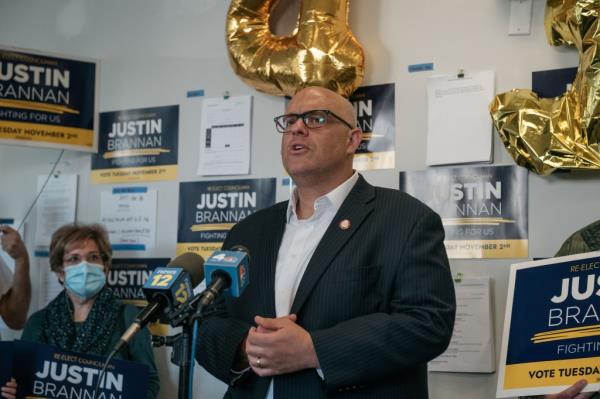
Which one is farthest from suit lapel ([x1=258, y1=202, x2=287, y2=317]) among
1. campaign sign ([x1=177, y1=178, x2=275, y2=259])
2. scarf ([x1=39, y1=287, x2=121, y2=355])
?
scarf ([x1=39, y1=287, x2=121, y2=355])

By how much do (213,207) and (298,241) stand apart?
100cm

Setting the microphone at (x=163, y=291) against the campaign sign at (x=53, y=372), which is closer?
the microphone at (x=163, y=291)

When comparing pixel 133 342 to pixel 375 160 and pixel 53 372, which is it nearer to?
pixel 53 372

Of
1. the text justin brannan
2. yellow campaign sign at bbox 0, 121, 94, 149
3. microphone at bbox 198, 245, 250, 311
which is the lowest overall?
the text justin brannan

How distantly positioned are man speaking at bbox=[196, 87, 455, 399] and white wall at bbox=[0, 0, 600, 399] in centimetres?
60

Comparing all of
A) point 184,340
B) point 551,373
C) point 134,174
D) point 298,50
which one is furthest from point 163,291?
point 134,174

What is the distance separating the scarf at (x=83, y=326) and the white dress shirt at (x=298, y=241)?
1.01 metres

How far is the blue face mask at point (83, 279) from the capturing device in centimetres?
268

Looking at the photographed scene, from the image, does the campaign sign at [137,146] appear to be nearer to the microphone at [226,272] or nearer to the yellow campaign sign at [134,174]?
the yellow campaign sign at [134,174]

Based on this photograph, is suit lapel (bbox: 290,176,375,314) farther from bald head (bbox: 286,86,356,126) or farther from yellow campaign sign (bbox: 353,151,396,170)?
yellow campaign sign (bbox: 353,151,396,170)

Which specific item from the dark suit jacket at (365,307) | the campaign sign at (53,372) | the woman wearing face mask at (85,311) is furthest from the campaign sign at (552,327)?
the woman wearing face mask at (85,311)

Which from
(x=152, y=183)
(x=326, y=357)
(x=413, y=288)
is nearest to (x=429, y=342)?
(x=413, y=288)

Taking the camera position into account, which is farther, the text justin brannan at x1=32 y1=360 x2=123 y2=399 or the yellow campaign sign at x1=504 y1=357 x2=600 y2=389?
the text justin brannan at x1=32 y1=360 x2=123 y2=399

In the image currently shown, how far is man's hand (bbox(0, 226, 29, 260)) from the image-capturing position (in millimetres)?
3039
